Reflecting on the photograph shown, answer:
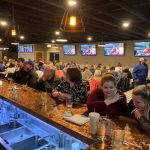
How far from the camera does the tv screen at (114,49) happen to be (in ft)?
40.1

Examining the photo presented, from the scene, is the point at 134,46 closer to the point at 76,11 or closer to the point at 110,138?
the point at 76,11

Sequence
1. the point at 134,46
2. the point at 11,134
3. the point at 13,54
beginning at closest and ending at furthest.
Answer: the point at 11,134 < the point at 134,46 < the point at 13,54

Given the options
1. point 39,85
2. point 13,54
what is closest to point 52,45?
point 13,54

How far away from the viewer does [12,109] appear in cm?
282

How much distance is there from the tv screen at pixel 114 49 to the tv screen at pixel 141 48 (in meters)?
0.95

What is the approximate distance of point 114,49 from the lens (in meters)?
12.6

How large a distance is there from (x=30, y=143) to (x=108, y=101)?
98 centimetres

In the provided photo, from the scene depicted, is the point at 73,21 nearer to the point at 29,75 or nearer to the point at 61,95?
the point at 61,95

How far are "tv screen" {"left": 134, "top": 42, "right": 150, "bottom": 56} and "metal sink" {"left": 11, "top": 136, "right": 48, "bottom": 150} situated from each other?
10003 mm

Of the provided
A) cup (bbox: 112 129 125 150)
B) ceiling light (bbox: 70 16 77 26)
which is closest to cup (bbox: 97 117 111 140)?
cup (bbox: 112 129 125 150)

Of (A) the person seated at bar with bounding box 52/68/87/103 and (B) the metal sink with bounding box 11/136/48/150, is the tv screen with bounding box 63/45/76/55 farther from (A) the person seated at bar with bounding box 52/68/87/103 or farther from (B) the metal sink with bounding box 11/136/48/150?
(B) the metal sink with bounding box 11/136/48/150

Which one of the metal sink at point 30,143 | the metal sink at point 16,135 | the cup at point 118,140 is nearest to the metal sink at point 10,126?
the metal sink at point 16,135

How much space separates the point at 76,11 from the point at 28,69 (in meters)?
2.41

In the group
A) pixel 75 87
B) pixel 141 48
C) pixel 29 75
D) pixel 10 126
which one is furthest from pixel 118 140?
pixel 141 48
